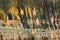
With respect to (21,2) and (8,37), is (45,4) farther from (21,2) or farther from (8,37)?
(8,37)

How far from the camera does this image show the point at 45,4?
15438 millimetres

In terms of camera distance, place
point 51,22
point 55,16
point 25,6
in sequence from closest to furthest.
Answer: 1. point 51,22
2. point 55,16
3. point 25,6

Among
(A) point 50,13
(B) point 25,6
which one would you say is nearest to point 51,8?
(A) point 50,13

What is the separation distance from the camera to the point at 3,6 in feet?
53.2

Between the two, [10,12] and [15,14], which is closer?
[15,14]

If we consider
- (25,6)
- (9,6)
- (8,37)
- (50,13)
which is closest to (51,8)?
(50,13)

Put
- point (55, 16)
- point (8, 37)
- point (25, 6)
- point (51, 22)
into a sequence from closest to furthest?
point (8, 37) < point (51, 22) < point (55, 16) < point (25, 6)

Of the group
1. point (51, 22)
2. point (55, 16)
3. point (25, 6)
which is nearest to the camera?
point (51, 22)

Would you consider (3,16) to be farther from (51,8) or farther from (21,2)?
(51,8)

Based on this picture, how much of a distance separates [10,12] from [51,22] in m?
4.31

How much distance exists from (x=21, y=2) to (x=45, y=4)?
4.94 ft

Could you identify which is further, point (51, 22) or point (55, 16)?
point (55, 16)

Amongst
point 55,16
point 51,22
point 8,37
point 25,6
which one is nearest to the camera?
point 8,37

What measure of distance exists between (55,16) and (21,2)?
2.51 metres
